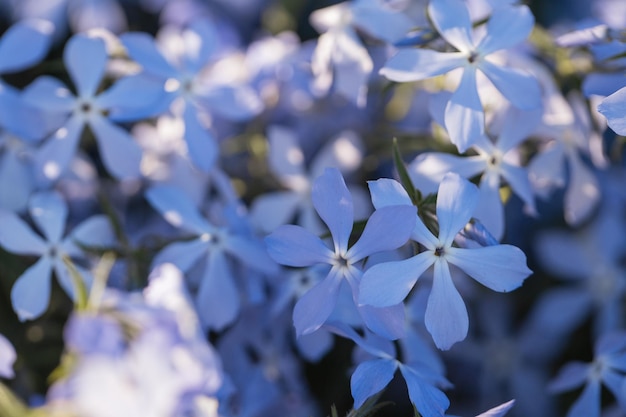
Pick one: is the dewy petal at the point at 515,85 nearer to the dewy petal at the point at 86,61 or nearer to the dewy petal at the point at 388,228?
the dewy petal at the point at 388,228

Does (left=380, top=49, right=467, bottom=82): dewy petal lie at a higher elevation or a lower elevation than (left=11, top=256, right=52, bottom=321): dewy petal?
higher

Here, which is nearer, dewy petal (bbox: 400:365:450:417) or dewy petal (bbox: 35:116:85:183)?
dewy petal (bbox: 400:365:450:417)

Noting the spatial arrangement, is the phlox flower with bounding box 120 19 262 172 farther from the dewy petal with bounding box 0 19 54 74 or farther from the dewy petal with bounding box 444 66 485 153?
the dewy petal with bounding box 444 66 485 153

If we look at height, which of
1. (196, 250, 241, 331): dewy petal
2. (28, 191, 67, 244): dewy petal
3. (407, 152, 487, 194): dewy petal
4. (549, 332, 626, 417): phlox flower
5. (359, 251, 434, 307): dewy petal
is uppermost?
(359, 251, 434, 307): dewy petal

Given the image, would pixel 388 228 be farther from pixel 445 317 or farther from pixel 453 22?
pixel 453 22

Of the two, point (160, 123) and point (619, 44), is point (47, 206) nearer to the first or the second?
point (160, 123)

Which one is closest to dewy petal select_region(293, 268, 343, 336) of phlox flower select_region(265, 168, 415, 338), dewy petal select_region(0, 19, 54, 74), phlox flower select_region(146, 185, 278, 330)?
phlox flower select_region(265, 168, 415, 338)

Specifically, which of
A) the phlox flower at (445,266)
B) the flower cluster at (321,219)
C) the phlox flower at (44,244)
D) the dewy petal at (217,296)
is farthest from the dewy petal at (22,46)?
the phlox flower at (445,266)
